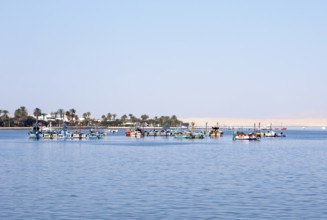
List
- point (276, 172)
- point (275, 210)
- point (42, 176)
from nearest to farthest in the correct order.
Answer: point (275, 210)
point (42, 176)
point (276, 172)

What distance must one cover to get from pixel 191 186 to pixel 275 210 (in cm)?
1760

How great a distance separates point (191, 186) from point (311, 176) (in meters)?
20.0

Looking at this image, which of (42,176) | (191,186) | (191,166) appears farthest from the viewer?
(191,166)

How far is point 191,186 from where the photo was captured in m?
68.3

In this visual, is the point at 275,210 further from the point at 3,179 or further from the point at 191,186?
the point at 3,179

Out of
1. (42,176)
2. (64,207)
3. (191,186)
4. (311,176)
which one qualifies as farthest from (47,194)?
(311,176)

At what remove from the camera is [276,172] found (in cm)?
8788

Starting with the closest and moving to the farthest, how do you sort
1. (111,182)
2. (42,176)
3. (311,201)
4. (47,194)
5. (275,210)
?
(275,210) → (311,201) → (47,194) → (111,182) → (42,176)

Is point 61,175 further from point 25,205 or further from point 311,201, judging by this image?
point 311,201

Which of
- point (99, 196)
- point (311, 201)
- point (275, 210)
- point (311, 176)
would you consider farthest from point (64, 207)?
point (311, 176)

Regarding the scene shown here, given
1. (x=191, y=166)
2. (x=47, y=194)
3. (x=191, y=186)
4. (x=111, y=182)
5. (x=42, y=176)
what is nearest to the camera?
(x=47, y=194)

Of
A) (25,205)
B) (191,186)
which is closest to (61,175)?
(191,186)

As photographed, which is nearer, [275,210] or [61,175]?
[275,210]

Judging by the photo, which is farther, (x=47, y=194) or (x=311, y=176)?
(x=311, y=176)
